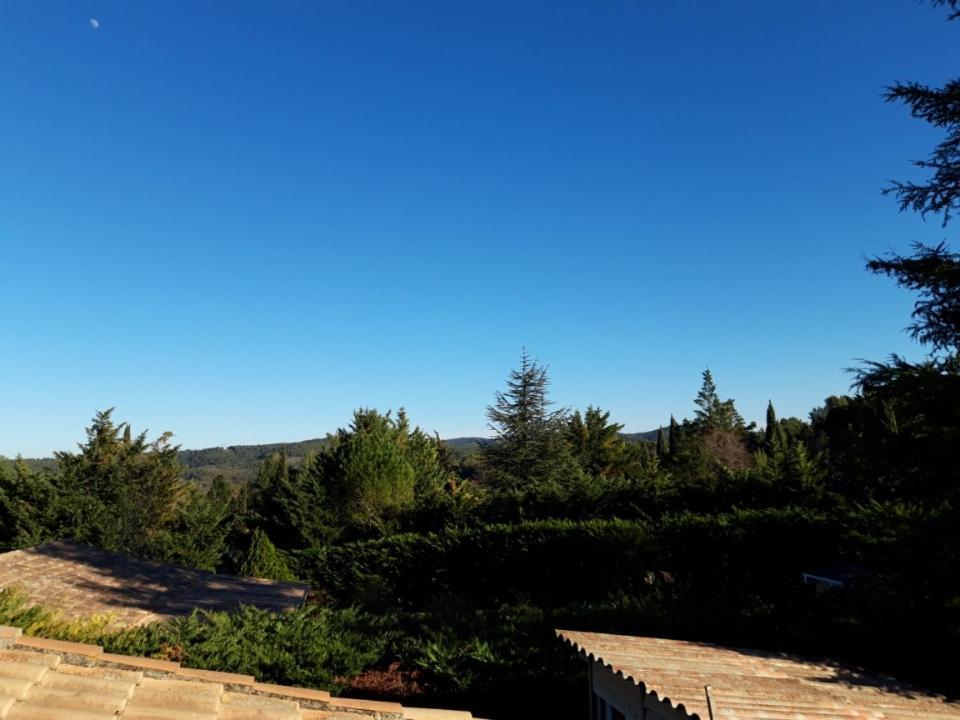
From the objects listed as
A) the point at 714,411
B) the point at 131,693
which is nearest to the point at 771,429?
the point at 714,411

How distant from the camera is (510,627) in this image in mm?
14188

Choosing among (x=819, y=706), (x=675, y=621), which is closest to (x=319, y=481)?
(x=675, y=621)

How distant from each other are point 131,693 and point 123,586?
611 inches

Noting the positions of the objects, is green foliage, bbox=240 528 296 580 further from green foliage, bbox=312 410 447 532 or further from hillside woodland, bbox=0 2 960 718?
green foliage, bbox=312 410 447 532

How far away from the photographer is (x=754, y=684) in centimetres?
796

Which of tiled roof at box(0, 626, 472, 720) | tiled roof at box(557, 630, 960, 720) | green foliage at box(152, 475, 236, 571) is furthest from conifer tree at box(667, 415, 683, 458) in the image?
tiled roof at box(0, 626, 472, 720)

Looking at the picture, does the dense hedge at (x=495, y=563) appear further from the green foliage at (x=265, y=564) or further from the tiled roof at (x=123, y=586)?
the tiled roof at (x=123, y=586)

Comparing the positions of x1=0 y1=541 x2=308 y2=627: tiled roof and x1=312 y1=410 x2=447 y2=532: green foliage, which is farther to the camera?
x1=312 y1=410 x2=447 y2=532: green foliage

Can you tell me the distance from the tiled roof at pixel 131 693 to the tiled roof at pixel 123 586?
1082 cm

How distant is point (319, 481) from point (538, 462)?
1737 cm

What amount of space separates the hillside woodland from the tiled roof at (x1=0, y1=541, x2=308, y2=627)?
7.83ft

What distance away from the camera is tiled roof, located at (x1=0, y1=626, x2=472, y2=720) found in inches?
120

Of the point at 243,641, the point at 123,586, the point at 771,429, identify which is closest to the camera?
the point at 243,641

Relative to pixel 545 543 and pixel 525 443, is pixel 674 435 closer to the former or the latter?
pixel 525 443
